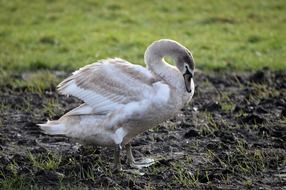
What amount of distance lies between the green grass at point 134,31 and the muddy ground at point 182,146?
5.92 feet

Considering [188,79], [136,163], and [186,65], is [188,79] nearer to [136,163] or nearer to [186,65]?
[186,65]

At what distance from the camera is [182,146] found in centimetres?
814

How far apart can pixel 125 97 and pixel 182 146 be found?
1.13 meters

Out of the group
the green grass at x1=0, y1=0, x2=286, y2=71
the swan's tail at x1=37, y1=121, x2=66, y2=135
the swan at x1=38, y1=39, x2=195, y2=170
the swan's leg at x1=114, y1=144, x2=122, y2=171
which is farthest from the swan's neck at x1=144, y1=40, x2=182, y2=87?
the green grass at x1=0, y1=0, x2=286, y2=71

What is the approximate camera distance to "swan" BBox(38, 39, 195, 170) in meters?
7.25

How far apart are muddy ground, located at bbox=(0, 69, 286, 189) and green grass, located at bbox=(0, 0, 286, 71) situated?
180cm

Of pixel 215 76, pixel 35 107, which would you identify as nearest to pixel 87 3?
→ pixel 215 76

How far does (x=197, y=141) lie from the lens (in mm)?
8266

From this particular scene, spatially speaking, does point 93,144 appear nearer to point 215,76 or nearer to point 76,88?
point 76,88

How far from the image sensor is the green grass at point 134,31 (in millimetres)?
12680

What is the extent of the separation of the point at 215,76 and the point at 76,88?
4.36 meters

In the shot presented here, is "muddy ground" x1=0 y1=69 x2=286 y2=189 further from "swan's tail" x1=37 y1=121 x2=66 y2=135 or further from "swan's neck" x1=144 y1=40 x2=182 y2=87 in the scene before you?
"swan's neck" x1=144 y1=40 x2=182 y2=87

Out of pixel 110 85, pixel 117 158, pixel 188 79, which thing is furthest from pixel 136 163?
pixel 188 79

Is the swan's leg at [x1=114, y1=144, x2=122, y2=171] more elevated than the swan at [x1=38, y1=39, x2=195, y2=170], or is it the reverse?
the swan at [x1=38, y1=39, x2=195, y2=170]
